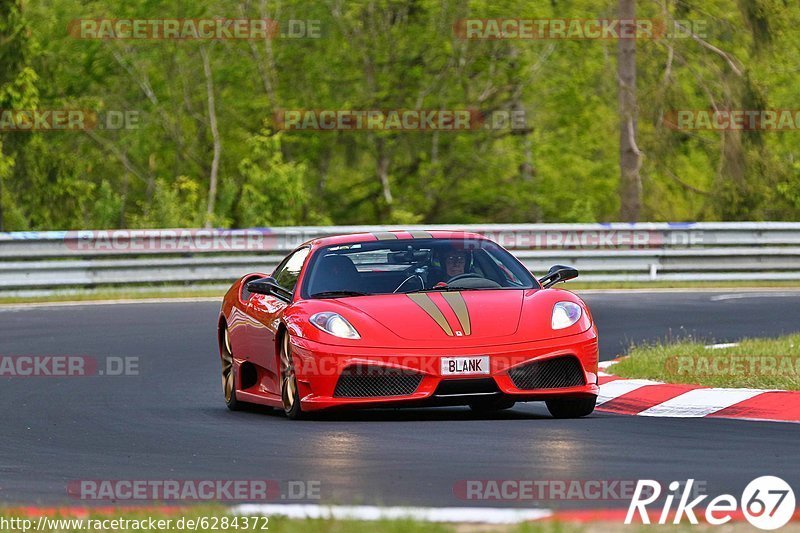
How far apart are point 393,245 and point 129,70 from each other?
3130 centimetres

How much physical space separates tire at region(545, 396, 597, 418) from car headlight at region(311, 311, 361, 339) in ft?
4.39

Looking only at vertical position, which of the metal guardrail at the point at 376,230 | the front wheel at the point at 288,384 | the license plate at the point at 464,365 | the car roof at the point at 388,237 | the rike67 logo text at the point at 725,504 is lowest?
the metal guardrail at the point at 376,230

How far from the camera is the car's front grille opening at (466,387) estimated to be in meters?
10.1

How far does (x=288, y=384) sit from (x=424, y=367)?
1.09 metres

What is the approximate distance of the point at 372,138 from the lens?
41.1 m

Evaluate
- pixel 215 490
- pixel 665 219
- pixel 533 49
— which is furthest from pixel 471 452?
pixel 665 219

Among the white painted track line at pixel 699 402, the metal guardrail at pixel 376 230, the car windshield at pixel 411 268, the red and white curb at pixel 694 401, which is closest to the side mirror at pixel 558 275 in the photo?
the car windshield at pixel 411 268

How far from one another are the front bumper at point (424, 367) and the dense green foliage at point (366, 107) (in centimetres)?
2566

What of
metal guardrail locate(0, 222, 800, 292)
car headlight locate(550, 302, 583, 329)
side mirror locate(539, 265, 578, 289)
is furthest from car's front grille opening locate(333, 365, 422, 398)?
metal guardrail locate(0, 222, 800, 292)

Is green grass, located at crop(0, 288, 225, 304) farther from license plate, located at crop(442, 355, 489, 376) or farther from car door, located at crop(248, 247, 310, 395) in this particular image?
license plate, located at crop(442, 355, 489, 376)

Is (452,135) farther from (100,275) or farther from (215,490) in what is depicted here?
(215,490)

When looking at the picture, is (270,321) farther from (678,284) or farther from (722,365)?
(678,284)

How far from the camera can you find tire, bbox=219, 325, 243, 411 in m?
12.0

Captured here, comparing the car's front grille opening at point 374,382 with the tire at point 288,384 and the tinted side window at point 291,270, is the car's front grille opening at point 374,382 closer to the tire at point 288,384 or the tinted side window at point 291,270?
the tire at point 288,384
